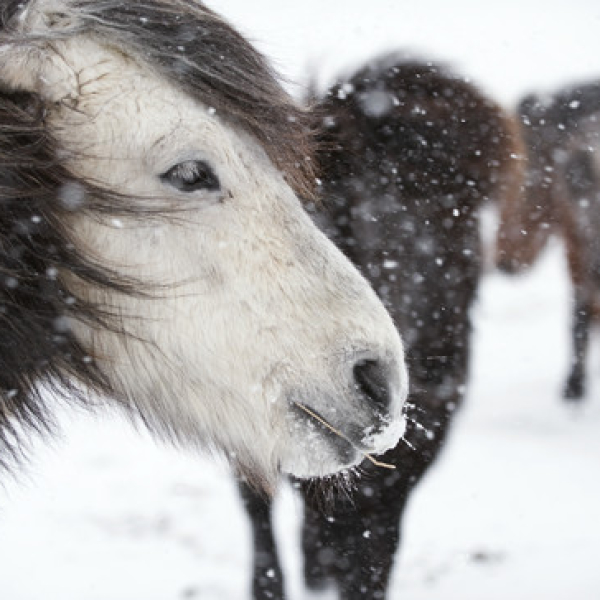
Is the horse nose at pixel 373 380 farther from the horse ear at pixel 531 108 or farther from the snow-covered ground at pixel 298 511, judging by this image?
the horse ear at pixel 531 108

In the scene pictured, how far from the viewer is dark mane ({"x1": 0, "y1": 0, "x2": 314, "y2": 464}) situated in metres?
1.47

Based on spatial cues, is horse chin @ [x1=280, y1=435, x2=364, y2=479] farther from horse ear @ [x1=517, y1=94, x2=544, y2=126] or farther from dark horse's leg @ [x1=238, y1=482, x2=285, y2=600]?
horse ear @ [x1=517, y1=94, x2=544, y2=126]

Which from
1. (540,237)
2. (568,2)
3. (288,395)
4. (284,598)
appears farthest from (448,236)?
(568,2)

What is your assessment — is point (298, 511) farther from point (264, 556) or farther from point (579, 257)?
point (579, 257)

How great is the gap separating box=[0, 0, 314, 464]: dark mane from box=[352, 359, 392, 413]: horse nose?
1.57 feet

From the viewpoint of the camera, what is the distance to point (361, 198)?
2.68m

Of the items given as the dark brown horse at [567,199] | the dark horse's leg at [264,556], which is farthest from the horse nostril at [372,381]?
the dark brown horse at [567,199]

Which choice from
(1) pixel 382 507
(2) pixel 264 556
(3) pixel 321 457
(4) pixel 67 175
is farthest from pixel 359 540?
(4) pixel 67 175

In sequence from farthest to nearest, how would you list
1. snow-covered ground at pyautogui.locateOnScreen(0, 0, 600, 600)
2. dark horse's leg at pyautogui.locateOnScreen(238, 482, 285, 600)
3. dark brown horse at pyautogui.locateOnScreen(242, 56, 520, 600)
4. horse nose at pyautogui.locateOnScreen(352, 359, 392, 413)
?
snow-covered ground at pyautogui.locateOnScreen(0, 0, 600, 600)
dark horse's leg at pyautogui.locateOnScreen(238, 482, 285, 600)
dark brown horse at pyautogui.locateOnScreen(242, 56, 520, 600)
horse nose at pyautogui.locateOnScreen(352, 359, 392, 413)

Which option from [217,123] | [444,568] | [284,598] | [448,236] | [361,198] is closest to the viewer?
[217,123]

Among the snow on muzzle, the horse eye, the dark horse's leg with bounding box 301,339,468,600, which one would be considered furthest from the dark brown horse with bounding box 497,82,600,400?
the horse eye

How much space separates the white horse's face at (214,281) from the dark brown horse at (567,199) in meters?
1.94

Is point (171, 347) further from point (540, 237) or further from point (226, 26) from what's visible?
point (540, 237)

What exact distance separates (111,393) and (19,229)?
0.43 meters
